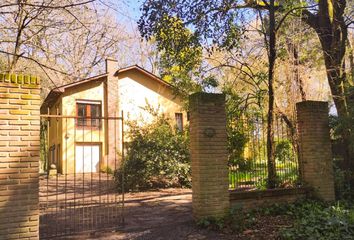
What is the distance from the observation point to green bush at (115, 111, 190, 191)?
514 inches

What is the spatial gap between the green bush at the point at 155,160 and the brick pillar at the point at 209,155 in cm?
573

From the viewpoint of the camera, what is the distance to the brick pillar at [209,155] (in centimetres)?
722

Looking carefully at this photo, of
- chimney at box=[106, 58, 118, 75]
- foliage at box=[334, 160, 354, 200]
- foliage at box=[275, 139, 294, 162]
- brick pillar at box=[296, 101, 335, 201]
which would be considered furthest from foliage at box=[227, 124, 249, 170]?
chimney at box=[106, 58, 118, 75]

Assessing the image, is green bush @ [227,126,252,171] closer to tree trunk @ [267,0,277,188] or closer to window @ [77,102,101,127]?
tree trunk @ [267,0,277,188]

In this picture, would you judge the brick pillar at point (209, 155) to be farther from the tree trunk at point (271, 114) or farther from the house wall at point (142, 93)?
the house wall at point (142, 93)

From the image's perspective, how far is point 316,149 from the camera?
896 centimetres

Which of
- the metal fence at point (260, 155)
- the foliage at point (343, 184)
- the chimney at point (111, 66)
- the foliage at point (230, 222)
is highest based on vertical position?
the chimney at point (111, 66)

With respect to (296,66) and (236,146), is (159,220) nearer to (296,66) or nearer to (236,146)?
(236,146)

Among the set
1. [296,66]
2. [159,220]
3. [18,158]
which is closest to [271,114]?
[296,66]

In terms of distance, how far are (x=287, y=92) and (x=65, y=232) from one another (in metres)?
8.54

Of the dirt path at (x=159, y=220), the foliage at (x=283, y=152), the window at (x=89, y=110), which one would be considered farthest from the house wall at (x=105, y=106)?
the foliage at (x=283, y=152)

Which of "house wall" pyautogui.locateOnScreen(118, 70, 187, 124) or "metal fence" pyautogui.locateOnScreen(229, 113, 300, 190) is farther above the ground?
"house wall" pyautogui.locateOnScreen(118, 70, 187, 124)

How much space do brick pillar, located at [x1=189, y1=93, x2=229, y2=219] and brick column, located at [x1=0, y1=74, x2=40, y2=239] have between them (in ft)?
10.4

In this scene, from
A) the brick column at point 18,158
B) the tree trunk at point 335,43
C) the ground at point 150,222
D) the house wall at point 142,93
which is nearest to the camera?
the brick column at point 18,158
